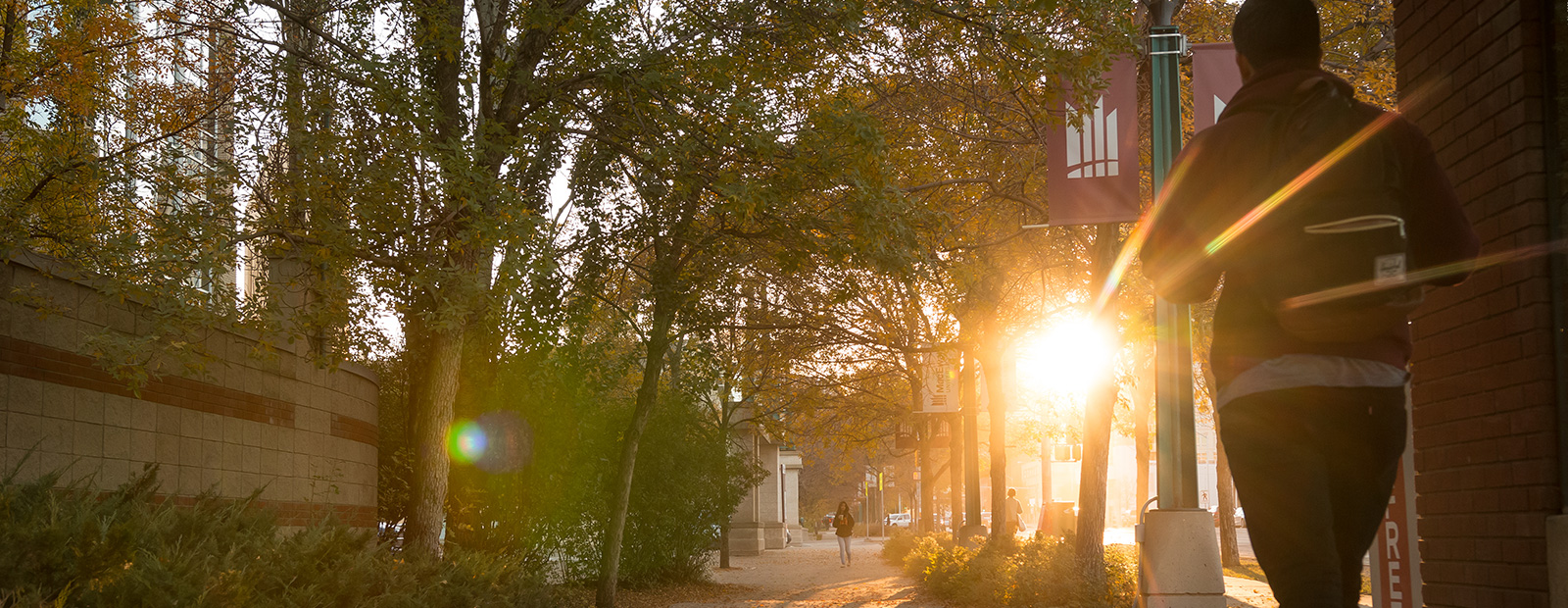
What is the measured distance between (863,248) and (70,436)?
6489mm

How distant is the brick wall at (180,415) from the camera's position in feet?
28.7

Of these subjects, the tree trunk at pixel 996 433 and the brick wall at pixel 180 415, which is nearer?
the brick wall at pixel 180 415

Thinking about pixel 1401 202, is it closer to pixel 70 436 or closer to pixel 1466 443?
pixel 1466 443

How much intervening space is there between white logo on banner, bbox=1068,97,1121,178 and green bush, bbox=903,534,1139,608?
5.81 meters

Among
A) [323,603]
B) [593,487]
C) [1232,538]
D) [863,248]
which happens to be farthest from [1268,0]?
[1232,538]

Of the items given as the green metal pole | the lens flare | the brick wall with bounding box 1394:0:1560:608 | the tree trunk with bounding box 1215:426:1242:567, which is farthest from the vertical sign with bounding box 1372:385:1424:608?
the tree trunk with bounding box 1215:426:1242:567

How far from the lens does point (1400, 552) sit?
499 cm

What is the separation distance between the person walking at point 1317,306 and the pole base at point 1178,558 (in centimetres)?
482

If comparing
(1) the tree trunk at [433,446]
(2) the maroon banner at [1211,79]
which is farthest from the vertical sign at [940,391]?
(2) the maroon banner at [1211,79]

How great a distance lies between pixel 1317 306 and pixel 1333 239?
0.10 metres

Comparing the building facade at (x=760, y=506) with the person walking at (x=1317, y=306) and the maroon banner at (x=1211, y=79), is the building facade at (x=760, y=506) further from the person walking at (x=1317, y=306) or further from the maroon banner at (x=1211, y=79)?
the person walking at (x=1317, y=306)

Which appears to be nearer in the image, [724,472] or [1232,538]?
[724,472]

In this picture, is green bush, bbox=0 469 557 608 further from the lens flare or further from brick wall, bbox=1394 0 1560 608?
the lens flare

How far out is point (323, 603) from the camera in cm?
768
